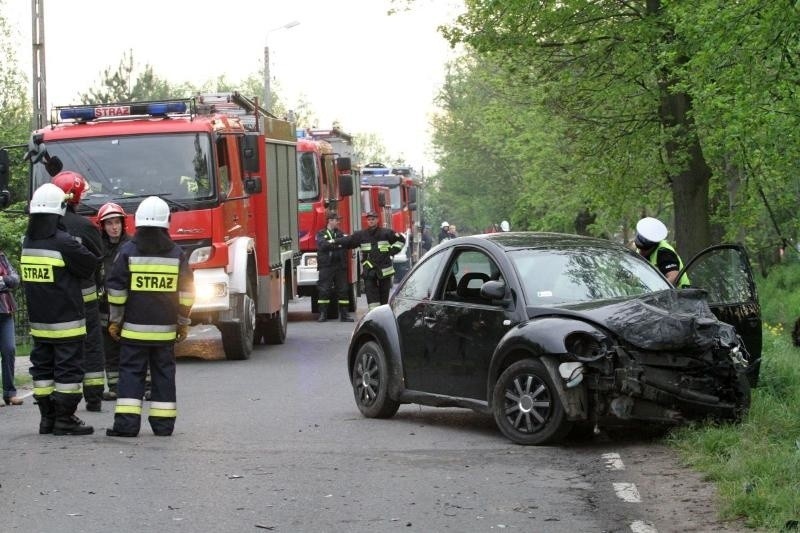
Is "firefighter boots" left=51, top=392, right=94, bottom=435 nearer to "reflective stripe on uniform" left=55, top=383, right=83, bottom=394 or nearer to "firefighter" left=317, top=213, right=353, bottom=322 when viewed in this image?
"reflective stripe on uniform" left=55, top=383, right=83, bottom=394

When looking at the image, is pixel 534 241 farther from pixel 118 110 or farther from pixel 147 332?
pixel 118 110

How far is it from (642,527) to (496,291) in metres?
3.34

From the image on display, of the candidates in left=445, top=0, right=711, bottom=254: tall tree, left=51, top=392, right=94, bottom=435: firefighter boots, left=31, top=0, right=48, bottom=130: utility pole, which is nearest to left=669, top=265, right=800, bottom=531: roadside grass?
left=51, top=392, right=94, bottom=435: firefighter boots

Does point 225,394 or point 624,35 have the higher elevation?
point 624,35

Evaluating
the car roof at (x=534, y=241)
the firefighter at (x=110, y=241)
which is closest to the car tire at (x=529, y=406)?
the car roof at (x=534, y=241)

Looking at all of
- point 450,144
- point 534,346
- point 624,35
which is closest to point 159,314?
point 534,346

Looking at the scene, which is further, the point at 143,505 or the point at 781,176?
the point at 781,176

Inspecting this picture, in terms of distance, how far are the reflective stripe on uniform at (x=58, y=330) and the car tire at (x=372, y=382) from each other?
2.32 meters

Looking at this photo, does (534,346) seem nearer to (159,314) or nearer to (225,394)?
(159,314)

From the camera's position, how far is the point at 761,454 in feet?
29.4

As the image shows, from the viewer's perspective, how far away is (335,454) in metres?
9.86

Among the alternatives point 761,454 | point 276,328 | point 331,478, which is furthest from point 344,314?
point 761,454

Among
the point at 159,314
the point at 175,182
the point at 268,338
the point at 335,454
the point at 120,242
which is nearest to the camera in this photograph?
the point at 335,454

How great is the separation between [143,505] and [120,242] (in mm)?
5404
